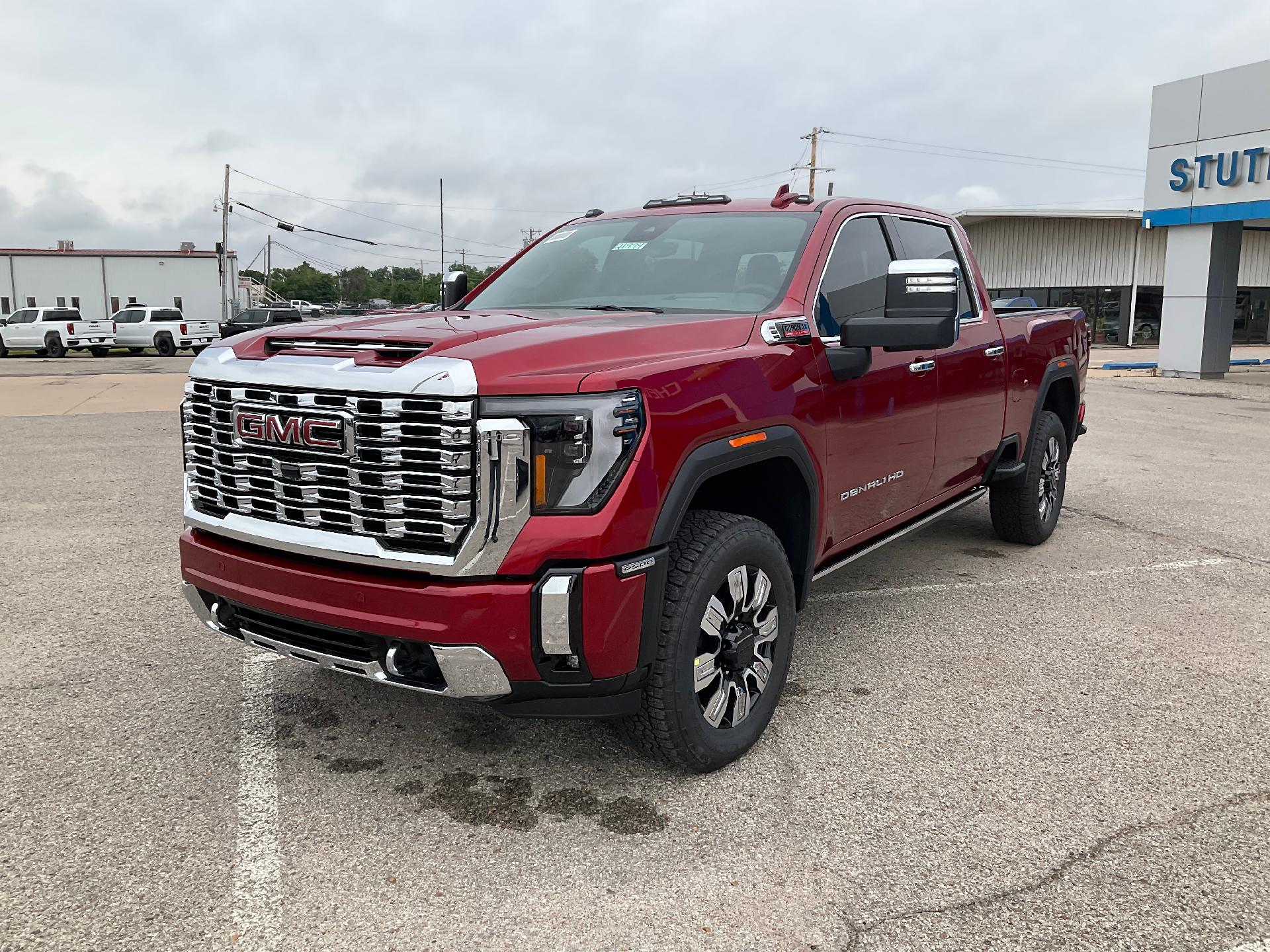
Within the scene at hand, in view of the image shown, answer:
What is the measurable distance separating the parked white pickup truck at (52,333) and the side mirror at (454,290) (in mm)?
34141

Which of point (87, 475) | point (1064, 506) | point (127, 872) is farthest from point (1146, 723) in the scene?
A: point (87, 475)

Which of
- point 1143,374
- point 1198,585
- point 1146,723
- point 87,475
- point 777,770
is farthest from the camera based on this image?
point 1143,374

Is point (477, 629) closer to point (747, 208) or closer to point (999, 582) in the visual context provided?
point (747, 208)

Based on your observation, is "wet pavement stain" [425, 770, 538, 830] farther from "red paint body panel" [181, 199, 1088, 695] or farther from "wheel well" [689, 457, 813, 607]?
"wheel well" [689, 457, 813, 607]

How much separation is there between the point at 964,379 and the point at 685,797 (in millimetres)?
2635

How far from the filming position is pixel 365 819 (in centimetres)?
299

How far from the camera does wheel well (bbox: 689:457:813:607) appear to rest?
3.46 m

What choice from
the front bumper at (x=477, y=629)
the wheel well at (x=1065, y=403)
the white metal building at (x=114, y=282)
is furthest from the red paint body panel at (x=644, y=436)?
the white metal building at (x=114, y=282)

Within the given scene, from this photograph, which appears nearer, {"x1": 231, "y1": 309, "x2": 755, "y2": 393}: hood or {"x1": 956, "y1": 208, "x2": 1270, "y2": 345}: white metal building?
{"x1": 231, "y1": 309, "x2": 755, "y2": 393}: hood

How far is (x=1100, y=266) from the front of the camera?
36438 millimetres

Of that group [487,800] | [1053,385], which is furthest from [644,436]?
[1053,385]

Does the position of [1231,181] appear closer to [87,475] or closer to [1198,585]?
[1198,585]

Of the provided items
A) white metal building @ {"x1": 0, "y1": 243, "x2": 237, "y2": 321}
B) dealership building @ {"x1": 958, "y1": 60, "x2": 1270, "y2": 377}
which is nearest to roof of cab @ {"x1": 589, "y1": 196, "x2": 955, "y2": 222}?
dealership building @ {"x1": 958, "y1": 60, "x2": 1270, "y2": 377}

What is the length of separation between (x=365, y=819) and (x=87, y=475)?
7116 mm
